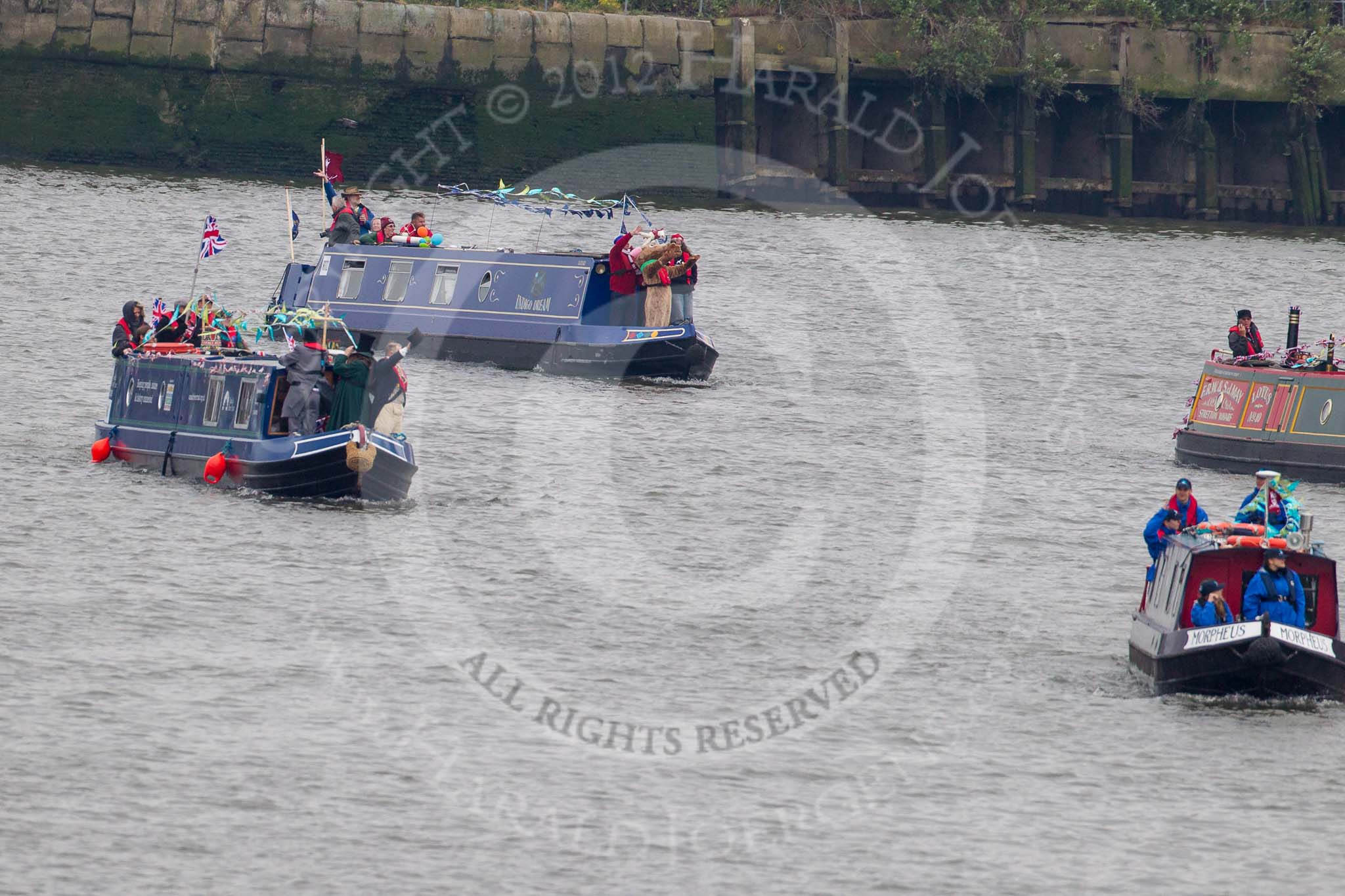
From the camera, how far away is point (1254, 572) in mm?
22516

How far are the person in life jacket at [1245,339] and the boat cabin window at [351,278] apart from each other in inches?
738

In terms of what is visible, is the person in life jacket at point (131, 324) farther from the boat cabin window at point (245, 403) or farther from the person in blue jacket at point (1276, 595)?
the person in blue jacket at point (1276, 595)

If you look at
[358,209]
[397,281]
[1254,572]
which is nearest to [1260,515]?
[1254,572]

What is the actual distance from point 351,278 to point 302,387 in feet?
53.3

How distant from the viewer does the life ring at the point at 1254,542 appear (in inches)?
872

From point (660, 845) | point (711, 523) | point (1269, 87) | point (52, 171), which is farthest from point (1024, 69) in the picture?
point (660, 845)

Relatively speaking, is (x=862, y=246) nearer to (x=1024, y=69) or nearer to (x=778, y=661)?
(x=1024, y=69)

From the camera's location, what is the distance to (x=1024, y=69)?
74.5m

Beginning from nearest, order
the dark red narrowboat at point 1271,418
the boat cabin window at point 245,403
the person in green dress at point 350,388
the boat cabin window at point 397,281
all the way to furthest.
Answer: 1. the person in green dress at point 350,388
2. the boat cabin window at point 245,403
3. the dark red narrowboat at point 1271,418
4. the boat cabin window at point 397,281

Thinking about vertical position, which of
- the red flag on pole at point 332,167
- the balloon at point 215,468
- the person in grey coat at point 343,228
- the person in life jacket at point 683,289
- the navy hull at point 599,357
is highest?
the red flag on pole at point 332,167

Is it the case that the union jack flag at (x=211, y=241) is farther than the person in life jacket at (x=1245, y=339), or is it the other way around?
the person in life jacket at (x=1245, y=339)

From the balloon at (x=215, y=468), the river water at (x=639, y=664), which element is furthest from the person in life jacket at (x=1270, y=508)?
the balloon at (x=215, y=468)

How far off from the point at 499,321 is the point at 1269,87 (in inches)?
1695

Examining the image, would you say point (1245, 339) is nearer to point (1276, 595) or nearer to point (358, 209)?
point (1276, 595)
